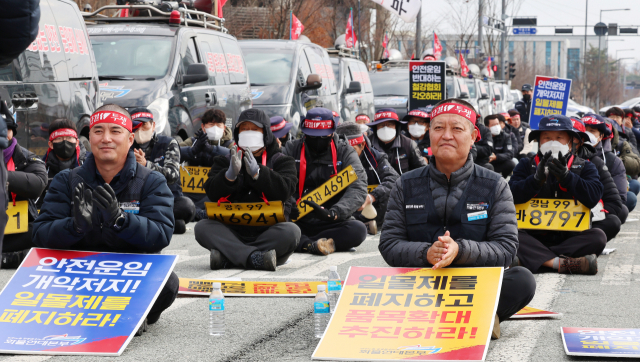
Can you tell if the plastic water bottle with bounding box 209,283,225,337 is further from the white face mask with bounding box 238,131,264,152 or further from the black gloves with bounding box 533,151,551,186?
the black gloves with bounding box 533,151,551,186

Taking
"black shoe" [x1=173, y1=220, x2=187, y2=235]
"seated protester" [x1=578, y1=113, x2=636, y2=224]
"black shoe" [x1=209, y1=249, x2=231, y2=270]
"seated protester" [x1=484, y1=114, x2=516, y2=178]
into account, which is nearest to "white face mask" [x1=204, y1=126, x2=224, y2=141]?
"black shoe" [x1=173, y1=220, x2=187, y2=235]

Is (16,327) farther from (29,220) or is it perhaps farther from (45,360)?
(29,220)

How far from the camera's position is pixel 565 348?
4.77 metres

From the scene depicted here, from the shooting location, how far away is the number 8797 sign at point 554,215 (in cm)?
772

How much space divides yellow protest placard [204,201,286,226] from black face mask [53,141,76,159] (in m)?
1.72

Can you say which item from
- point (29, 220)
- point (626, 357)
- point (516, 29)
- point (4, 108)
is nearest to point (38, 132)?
point (29, 220)

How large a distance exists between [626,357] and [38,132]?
616 cm

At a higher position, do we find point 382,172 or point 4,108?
point 4,108

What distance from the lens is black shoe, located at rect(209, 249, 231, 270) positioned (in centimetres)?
764

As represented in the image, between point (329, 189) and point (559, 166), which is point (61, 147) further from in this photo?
point (559, 166)

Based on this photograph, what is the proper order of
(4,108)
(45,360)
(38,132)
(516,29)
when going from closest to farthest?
(4,108), (45,360), (38,132), (516,29)

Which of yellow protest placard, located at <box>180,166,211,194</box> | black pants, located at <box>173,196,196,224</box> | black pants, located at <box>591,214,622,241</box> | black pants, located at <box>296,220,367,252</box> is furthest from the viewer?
yellow protest placard, located at <box>180,166,211,194</box>

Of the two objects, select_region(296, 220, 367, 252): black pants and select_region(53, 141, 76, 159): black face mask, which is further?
select_region(296, 220, 367, 252): black pants

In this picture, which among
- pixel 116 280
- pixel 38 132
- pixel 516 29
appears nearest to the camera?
pixel 116 280
